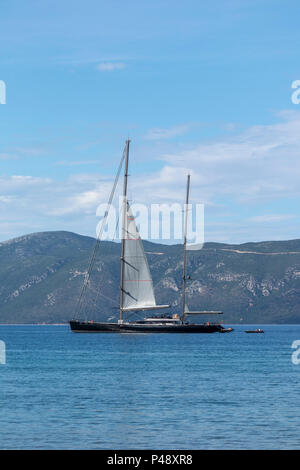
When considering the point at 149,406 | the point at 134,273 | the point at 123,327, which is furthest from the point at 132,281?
the point at 149,406

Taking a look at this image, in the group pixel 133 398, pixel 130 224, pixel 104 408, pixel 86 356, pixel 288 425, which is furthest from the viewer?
pixel 130 224

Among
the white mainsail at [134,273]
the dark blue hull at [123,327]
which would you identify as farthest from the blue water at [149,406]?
the dark blue hull at [123,327]

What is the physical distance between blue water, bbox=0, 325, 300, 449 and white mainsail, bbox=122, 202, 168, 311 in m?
58.5

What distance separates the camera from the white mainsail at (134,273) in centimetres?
15038

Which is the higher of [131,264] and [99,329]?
[131,264]

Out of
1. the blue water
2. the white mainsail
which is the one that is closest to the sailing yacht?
the white mainsail

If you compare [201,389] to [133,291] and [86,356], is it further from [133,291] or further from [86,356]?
[133,291]

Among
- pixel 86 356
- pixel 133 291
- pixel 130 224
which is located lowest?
pixel 86 356

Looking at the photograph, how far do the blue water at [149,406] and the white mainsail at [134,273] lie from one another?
192ft

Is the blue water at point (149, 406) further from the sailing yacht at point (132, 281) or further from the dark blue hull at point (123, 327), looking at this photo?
the dark blue hull at point (123, 327)

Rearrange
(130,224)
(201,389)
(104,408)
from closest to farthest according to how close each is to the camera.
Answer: (104,408)
(201,389)
(130,224)

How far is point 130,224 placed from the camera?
14938 centimetres
